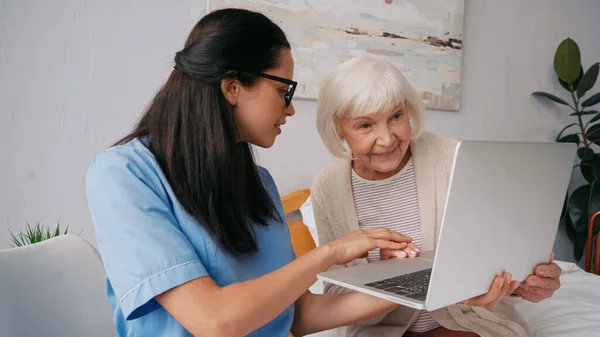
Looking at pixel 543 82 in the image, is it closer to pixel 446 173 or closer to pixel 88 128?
pixel 446 173

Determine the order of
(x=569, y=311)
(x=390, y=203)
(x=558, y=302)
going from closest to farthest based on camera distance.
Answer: (x=390, y=203)
(x=569, y=311)
(x=558, y=302)

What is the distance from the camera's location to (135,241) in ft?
2.71

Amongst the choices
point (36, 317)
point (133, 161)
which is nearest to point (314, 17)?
point (133, 161)

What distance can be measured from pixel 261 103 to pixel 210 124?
0.39 feet

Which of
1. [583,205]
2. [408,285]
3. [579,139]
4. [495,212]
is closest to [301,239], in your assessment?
[408,285]

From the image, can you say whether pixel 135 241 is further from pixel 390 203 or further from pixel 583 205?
pixel 583 205

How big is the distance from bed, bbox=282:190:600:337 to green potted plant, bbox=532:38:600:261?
93 cm

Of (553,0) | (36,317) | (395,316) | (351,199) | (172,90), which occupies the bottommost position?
(395,316)

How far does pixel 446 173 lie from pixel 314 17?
135 centimetres

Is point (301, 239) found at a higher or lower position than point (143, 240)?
lower

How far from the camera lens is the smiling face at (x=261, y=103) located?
1.00m

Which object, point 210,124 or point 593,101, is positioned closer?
point 210,124

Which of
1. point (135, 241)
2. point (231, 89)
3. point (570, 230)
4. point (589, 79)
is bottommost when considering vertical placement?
point (570, 230)

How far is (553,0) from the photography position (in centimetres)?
345
